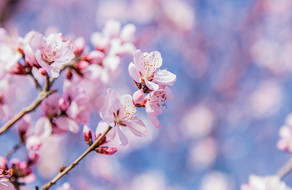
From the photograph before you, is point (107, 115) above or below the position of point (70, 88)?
below

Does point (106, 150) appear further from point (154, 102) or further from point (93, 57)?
point (93, 57)

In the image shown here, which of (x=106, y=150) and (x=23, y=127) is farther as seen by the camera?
(x=23, y=127)

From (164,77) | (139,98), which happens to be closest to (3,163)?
(139,98)

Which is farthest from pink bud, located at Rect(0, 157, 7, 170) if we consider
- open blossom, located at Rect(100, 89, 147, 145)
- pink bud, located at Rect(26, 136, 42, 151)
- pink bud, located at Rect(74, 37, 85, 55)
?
pink bud, located at Rect(74, 37, 85, 55)

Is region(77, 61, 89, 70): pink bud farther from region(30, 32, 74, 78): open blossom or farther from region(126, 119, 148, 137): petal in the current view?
region(126, 119, 148, 137): petal

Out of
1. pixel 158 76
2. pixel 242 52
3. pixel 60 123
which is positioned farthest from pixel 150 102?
pixel 242 52

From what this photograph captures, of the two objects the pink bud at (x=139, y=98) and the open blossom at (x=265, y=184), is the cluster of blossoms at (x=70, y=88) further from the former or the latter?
the open blossom at (x=265, y=184)

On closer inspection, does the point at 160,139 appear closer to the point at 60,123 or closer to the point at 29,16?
the point at 29,16

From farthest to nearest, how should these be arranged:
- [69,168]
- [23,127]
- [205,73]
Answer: [205,73], [23,127], [69,168]
